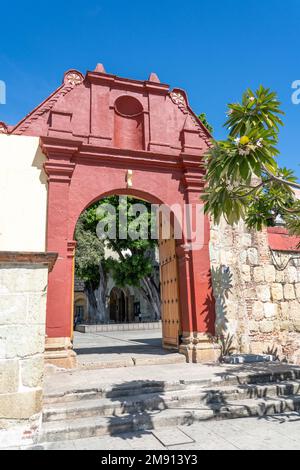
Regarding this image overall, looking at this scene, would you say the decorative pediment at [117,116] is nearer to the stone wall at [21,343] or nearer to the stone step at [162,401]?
the stone wall at [21,343]

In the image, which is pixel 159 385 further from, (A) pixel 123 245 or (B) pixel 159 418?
(A) pixel 123 245

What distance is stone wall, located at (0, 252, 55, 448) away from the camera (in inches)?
134

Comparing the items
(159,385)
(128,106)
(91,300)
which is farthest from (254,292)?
(91,300)

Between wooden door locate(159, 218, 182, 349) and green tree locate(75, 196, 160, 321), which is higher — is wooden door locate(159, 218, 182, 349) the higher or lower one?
the lower one

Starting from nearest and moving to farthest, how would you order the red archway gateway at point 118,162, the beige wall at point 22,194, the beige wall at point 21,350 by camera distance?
the beige wall at point 21,350, the beige wall at point 22,194, the red archway gateway at point 118,162

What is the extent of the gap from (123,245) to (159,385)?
52.5 ft

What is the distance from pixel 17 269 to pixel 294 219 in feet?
17.5

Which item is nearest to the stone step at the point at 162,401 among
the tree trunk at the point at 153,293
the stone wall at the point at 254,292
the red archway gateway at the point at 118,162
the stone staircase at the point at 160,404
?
the stone staircase at the point at 160,404

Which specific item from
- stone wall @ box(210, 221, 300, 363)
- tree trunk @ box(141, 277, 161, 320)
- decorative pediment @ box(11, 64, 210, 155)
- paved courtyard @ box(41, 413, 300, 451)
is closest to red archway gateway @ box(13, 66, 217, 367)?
decorative pediment @ box(11, 64, 210, 155)

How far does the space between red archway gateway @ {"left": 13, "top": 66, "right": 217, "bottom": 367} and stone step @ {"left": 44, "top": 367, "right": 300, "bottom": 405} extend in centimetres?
164

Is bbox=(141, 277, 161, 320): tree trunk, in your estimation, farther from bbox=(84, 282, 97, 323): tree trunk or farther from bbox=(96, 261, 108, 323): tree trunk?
bbox=(84, 282, 97, 323): tree trunk

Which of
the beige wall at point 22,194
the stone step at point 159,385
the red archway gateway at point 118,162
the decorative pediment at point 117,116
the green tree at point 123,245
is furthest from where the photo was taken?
the green tree at point 123,245

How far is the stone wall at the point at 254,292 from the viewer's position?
712 centimetres

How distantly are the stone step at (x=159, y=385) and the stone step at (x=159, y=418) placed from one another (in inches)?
17.7
